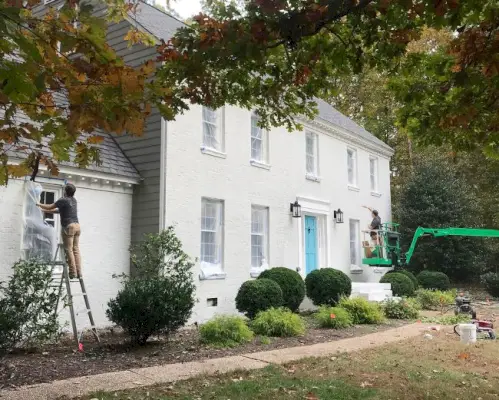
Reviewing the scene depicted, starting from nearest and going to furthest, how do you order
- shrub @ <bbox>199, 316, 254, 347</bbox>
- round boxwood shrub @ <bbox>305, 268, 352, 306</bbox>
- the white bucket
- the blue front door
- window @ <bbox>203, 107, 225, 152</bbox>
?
1. shrub @ <bbox>199, 316, 254, 347</bbox>
2. the white bucket
3. window @ <bbox>203, 107, 225, 152</bbox>
4. round boxwood shrub @ <bbox>305, 268, 352, 306</bbox>
5. the blue front door

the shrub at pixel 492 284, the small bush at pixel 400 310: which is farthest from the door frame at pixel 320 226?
the shrub at pixel 492 284

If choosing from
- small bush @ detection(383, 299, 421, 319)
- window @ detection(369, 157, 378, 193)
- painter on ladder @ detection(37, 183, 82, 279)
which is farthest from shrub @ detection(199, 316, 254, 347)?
window @ detection(369, 157, 378, 193)

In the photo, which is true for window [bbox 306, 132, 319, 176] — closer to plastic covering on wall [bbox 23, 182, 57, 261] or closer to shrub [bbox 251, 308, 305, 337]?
shrub [bbox 251, 308, 305, 337]

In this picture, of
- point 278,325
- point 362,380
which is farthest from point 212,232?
point 362,380

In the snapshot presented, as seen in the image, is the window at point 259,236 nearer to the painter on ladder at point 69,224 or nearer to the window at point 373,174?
the painter on ladder at point 69,224

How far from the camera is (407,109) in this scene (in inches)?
286

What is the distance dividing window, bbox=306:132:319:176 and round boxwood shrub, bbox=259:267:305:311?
5053 mm

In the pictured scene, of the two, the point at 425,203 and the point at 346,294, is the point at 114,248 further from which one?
the point at 425,203

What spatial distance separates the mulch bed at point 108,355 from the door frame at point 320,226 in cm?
590

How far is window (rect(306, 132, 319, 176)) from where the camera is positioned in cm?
1756

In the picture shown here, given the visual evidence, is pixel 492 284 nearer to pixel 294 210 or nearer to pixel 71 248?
pixel 294 210

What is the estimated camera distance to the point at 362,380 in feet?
21.9

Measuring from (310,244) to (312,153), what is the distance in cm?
326

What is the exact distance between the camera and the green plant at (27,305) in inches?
291
